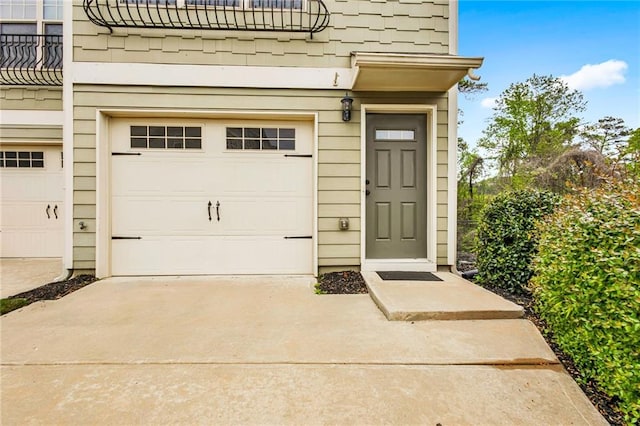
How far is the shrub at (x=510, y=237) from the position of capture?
290cm

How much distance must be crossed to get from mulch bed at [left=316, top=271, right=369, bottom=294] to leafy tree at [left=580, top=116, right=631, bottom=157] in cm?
818

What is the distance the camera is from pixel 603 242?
1.59 meters

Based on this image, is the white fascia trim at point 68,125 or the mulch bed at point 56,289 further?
the white fascia trim at point 68,125

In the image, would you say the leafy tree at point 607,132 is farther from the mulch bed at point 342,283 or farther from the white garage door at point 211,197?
the white garage door at point 211,197

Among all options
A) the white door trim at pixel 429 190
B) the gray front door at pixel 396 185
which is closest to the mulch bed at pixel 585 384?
the white door trim at pixel 429 190

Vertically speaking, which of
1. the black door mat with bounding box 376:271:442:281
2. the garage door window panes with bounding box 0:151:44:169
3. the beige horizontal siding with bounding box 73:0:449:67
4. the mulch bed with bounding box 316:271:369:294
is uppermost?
the beige horizontal siding with bounding box 73:0:449:67

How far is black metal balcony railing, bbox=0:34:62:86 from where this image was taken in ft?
14.4

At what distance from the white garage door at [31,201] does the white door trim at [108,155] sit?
1950 mm

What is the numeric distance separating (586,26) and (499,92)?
493cm

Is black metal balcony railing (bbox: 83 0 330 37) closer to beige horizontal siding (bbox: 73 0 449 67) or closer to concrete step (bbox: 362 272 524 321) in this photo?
beige horizontal siding (bbox: 73 0 449 67)

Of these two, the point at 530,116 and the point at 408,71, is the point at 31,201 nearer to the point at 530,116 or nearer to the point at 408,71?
the point at 408,71

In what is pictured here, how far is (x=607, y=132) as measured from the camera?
330 inches

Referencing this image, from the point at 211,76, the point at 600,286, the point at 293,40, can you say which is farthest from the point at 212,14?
the point at 600,286

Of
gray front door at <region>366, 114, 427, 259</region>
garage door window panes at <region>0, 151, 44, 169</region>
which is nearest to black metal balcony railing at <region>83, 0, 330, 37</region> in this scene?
gray front door at <region>366, 114, 427, 259</region>
